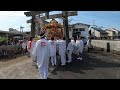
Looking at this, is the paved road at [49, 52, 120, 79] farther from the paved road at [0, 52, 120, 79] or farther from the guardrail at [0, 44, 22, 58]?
the guardrail at [0, 44, 22, 58]

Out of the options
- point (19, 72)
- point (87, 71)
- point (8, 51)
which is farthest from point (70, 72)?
point (8, 51)

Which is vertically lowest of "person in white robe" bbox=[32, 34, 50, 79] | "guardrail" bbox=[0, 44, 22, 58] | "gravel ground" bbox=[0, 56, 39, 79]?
"gravel ground" bbox=[0, 56, 39, 79]

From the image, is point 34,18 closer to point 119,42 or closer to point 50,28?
point 50,28

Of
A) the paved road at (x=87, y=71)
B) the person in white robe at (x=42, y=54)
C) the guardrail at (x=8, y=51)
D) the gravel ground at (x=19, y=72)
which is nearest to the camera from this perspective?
the person in white robe at (x=42, y=54)

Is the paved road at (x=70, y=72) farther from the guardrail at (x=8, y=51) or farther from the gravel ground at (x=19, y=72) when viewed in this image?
the guardrail at (x=8, y=51)

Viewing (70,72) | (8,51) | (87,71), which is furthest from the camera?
(8,51)

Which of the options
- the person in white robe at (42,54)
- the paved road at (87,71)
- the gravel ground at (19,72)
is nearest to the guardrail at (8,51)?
the gravel ground at (19,72)

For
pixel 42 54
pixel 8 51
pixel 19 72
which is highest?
pixel 42 54

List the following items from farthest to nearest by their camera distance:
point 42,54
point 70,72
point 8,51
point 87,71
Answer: point 8,51, point 87,71, point 70,72, point 42,54

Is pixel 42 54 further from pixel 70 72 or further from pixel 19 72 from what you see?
pixel 19 72

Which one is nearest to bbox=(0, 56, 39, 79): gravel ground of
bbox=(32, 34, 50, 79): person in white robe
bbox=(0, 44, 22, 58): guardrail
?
bbox=(32, 34, 50, 79): person in white robe

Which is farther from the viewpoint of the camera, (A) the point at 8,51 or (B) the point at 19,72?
(A) the point at 8,51
